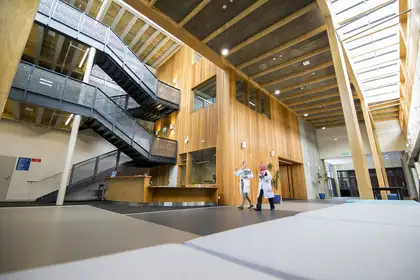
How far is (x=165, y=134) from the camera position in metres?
11.8

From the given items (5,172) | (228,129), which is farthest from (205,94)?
(5,172)

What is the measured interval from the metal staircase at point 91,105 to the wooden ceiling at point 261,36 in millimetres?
4168

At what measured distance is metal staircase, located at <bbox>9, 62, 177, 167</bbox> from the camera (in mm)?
6512

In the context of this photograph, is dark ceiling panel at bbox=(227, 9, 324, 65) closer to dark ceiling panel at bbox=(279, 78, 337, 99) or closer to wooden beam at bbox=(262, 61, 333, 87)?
wooden beam at bbox=(262, 61, 333, 87)

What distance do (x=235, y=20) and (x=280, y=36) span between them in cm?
194

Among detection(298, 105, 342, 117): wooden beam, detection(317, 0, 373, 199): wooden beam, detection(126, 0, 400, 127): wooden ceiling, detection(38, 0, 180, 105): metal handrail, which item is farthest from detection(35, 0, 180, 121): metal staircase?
detection(298, 105, 342, 117): wooden beam

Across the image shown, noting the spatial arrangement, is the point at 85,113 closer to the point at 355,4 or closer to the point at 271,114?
the point at 271,114

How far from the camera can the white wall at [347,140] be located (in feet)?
45.4

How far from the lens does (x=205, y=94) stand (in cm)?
984

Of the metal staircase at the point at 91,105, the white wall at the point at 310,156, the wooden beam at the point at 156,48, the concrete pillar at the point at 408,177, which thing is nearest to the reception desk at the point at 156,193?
the metal staircase at the point at 91,105

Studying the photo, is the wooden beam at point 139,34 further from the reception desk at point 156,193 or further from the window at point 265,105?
the reception desk at point 156,193

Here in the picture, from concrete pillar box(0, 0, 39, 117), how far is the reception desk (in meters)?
5.50

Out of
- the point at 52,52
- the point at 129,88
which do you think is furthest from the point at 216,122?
the point at 52,52

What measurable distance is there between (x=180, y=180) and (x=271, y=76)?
23.3 feet
